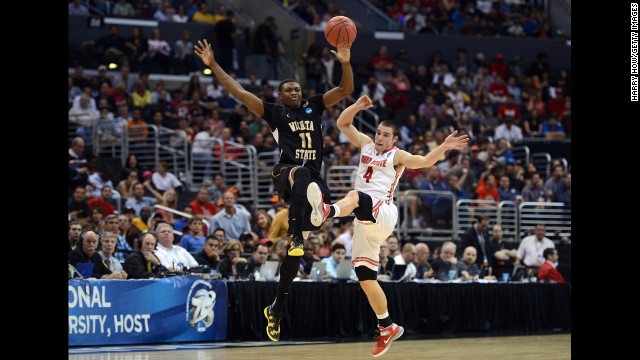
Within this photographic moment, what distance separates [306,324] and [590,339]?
9284mm

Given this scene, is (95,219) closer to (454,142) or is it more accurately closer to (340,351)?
(340,351)

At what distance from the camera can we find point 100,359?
1185 centimetres

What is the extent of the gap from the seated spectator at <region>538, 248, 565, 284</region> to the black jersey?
9710 millimetres

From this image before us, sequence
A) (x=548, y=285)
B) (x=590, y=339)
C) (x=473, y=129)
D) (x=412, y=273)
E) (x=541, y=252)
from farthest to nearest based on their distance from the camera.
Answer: (x=473, y=129)
(x=541, y=252)
(x=548, y=285)
(x=412, y=273)
(x=590, y=339)

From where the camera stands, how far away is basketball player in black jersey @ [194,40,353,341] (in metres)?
11.1

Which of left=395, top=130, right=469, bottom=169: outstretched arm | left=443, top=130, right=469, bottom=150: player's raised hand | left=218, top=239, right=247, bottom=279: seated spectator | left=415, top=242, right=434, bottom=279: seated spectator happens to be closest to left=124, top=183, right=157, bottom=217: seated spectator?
left=218, top=239, right=247, bottom=279: seated spectator

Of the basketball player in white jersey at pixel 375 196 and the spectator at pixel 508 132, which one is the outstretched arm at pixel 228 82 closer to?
the basketball player in white jersey at pixel 375 196

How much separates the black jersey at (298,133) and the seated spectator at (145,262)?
4.13 m

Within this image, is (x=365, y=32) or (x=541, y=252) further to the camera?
(x=365, y=32)

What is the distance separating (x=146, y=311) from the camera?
14.6 meters

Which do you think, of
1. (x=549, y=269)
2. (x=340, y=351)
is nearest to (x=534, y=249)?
(x=549, y=269)

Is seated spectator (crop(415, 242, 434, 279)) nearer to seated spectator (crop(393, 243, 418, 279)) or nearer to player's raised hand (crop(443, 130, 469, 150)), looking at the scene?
seated spectator (crop(393, 243, 418, 279))

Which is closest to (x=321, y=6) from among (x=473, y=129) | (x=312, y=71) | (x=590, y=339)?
(x=312, y=71)
